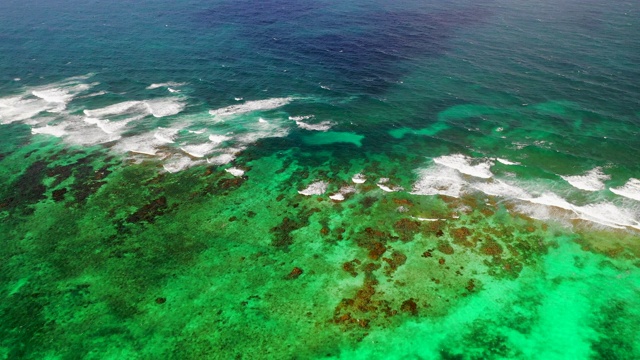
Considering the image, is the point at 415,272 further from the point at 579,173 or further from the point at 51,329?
the point at 51,329

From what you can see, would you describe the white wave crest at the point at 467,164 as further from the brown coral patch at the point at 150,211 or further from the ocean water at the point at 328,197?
the brown coral patch at the point at 150,211

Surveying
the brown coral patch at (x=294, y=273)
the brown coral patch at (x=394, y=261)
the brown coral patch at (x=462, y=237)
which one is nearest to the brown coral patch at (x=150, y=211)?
the brown coral patch at (x=294, y=273)

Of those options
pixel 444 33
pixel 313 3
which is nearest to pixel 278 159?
pixel 444 33

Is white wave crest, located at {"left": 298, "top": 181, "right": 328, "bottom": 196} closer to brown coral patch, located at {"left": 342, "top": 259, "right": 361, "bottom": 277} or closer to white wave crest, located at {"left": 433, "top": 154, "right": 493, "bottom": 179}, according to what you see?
brown coral patch, located at {"left": 342, "top": 259, "right": 361, "bottom": 277}

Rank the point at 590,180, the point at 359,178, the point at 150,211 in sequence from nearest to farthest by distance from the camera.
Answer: the point at 150,211
the point at 590,180
the point at 359,178

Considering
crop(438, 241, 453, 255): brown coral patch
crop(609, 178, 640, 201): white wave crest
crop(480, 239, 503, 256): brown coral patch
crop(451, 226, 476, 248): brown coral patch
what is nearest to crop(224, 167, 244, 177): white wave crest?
crop(438, 241, 453, 255): brown coral patch

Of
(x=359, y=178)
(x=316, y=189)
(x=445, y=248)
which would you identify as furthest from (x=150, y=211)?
(x=445, y=248)

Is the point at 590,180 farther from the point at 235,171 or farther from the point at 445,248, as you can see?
the point at 235,171

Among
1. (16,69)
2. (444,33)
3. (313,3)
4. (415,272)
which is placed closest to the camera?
(415,272)
